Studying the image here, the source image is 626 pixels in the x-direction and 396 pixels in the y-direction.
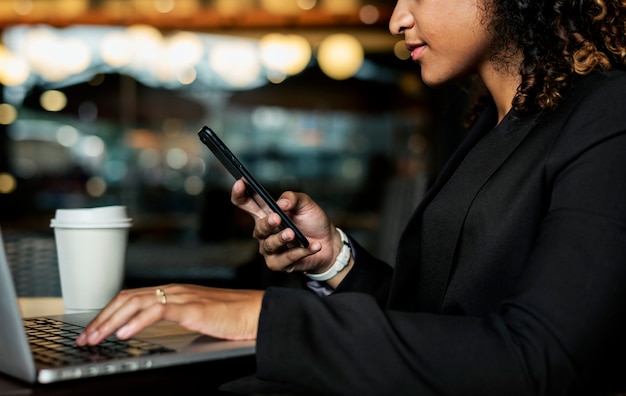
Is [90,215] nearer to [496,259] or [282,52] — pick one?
[496,259]

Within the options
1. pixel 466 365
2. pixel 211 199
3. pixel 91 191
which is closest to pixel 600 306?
pixel 466 365

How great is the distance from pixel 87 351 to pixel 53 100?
794 cm

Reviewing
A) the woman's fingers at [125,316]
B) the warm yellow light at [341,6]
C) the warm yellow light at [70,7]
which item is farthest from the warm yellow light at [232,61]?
the woman's fingers at [125,316]

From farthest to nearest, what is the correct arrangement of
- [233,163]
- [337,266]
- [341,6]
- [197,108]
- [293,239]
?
[197,108] < [341,6] < [337,266] < [293,239] < [233,163]

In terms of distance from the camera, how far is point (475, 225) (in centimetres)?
112

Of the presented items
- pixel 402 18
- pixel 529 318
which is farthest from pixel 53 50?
pixel 529 318

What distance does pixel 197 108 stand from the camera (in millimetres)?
9125

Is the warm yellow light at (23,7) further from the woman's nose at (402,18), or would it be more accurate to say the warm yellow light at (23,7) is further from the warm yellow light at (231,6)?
the woman's nose at (402,18)

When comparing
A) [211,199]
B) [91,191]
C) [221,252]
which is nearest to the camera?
[221,252]

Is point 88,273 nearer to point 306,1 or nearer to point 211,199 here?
point 211,199

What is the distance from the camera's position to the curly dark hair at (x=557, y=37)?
45.2 inches

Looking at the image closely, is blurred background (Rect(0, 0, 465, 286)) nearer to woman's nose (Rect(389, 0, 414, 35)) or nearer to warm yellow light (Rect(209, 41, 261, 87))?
warm yellow light (Rect(209, 41, 261, 87))

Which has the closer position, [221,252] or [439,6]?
[439,6]

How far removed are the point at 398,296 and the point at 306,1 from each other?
561 centimetres
